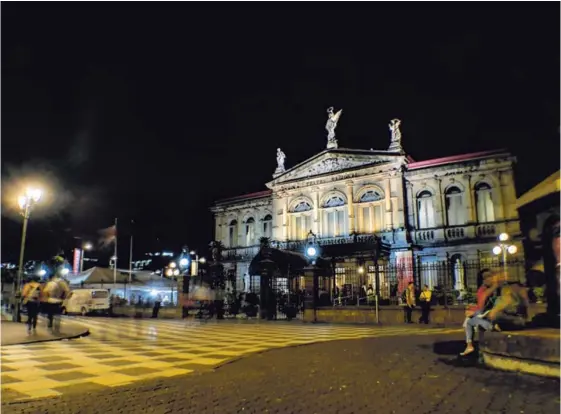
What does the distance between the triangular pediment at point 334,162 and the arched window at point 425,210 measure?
3.40m

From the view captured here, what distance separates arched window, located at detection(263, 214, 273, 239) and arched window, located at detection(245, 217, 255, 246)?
1.33 metres

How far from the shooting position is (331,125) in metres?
34.8

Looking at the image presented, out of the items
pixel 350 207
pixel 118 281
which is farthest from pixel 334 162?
pixel 118 281

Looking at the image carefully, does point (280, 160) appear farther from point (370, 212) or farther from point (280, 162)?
point (370, 212)

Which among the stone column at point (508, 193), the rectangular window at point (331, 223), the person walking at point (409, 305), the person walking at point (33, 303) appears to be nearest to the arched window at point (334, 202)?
the rectangular window at point (331, 223)

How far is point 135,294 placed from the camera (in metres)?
38.7

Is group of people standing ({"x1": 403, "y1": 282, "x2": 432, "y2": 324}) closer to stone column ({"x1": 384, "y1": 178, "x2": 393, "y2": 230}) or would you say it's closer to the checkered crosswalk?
the checkered crosswalk

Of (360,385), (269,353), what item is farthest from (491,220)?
(360,385)

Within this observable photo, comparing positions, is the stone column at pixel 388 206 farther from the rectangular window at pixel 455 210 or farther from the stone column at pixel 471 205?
the stone column at pixel 471 205

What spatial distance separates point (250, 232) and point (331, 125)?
1256cm

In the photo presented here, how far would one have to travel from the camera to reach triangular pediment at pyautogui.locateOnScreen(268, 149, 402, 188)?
105ft

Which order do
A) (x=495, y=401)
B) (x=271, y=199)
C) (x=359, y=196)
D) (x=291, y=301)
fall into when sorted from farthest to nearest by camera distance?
(x=271, y=199), (x=359, y=196), (x=291, y=301), (x=495, y=401)

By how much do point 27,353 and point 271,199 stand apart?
30427 millimetres

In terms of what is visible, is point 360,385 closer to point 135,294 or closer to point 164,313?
point 164,313
